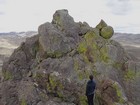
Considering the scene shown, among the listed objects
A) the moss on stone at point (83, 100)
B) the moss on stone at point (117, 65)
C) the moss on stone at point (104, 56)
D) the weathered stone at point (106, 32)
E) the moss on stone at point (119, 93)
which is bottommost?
the moss on stone at point (83, 100)

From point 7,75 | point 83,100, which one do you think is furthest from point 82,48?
point 7,75

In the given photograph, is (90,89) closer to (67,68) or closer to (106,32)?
(67,68)

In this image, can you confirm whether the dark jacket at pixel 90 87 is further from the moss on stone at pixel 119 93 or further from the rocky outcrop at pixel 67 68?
the moss on stone at pixel 119 93

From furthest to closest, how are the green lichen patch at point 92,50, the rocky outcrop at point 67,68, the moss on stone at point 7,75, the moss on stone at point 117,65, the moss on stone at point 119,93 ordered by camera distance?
the moss on stone at point 7,75, the moss on stone at point 117,65, the green lichen patch at point 92,50, the rocky outcrop at point 67,68, the moss on stone at point 119,93

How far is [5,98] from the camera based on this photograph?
32.0 m

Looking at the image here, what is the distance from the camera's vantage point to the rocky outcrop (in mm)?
29781

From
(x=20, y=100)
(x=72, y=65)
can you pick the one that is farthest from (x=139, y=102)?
(x=20, y=100)

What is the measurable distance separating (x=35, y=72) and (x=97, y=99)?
7.52 metres

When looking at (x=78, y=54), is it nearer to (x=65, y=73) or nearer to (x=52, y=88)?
(x=65, y=73)

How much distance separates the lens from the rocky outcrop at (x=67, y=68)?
29781 mm

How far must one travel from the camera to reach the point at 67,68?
3170 cm

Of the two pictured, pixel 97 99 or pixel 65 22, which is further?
pixel 65 22

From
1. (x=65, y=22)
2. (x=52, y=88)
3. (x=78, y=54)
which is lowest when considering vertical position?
(x=52, y=88)

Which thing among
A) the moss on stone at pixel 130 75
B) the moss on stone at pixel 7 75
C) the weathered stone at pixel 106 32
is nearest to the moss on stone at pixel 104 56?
the moss on stone at pixel 130 75
